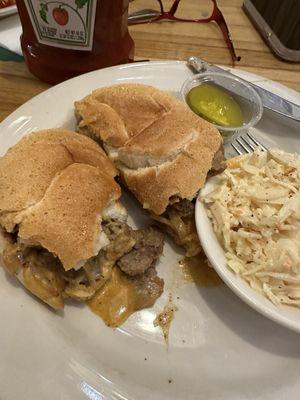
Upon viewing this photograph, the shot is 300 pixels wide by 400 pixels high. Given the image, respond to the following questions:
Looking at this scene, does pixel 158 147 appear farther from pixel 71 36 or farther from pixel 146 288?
pixel 71 36

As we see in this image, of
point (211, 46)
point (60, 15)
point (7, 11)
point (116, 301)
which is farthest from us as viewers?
point (211, 46)

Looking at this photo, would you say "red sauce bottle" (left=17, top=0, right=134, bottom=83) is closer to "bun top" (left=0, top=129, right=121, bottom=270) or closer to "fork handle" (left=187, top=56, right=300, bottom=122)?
"fork handle" (left=187, top=56, right=300, bottom=122)

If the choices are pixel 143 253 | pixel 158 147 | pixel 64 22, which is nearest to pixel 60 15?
pixel 64 22

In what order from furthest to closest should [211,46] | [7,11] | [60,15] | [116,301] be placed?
1. [211,46]
2. [7,11]
3. [60,15]
4. [116,301]

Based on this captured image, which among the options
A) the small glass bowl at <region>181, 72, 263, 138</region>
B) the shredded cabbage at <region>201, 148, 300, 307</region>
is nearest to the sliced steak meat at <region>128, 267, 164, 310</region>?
the shredded cabbage at <region>201, 148, 300, 307</region>

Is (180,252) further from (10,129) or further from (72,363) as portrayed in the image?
(10,129)

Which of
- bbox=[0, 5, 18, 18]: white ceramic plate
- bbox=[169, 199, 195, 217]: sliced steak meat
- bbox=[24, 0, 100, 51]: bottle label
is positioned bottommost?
bbox=[169, 199, 195, 217]: sliced steak meat

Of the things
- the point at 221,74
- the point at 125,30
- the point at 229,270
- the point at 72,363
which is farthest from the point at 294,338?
the point at 125,30
